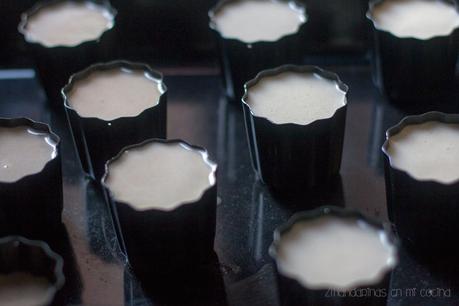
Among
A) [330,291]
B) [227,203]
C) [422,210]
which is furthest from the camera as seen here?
[227,203]

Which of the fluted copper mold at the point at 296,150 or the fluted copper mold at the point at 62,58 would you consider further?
the fluted copper mold at the point at 62,58

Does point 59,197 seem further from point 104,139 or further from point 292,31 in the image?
point 292,31

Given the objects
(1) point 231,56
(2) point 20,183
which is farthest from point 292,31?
(2) point 20,183

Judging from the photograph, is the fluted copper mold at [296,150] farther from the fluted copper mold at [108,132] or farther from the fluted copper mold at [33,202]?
the fluted copper mold at [33,202]

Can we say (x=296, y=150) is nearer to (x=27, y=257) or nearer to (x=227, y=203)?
(x=227, y=203)

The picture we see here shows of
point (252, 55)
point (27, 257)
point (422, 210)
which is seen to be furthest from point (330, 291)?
point (252, 55)

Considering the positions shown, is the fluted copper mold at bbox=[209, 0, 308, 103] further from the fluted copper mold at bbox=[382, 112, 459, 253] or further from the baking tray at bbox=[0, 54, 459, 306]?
the fluted copper mold at bbox=[382, 112, 459, 253]

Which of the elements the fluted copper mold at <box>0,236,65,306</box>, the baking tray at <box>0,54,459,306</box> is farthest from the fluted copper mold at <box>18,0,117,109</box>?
the fluted copper mold at <box>0,236,65,306</box>

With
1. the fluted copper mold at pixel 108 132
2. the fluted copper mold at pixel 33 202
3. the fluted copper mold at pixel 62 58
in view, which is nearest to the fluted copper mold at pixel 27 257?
the fluted copper mold at pixel 33 202
